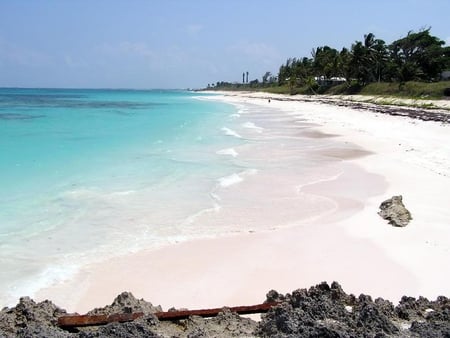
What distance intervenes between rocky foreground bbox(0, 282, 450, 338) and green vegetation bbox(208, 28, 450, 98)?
47.8 m

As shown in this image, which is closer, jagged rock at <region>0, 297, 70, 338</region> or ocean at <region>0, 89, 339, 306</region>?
jagged rock at <region>0, 297, 70, 338</region>

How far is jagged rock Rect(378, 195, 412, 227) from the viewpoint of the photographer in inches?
334

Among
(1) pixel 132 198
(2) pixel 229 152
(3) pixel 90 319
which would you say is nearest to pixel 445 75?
(2) pixel 229 152

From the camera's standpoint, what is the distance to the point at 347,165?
15648mm

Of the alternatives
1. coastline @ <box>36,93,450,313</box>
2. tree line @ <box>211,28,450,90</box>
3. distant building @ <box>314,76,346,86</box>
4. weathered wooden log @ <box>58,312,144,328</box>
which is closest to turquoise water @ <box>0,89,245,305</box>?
coastline @ <box>36,93,450,313</box>

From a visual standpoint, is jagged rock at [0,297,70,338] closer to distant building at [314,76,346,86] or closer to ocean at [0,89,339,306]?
ocean at [0,89,339,306]

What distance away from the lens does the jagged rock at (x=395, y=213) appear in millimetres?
8492

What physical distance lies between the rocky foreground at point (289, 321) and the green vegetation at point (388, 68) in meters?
47.8

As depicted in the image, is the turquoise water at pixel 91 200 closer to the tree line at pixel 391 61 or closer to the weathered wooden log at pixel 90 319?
the weathered wooden log at pixel 90 319

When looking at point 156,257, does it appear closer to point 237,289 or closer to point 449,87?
point 237,289

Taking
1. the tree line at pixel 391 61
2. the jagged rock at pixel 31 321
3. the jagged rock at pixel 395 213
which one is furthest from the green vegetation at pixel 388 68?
the jagged rock at pixel 31 321

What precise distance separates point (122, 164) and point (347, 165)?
8230mm

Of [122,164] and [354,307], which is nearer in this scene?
[354,307]

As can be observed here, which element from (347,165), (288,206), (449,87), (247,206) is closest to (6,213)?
(247,206)
